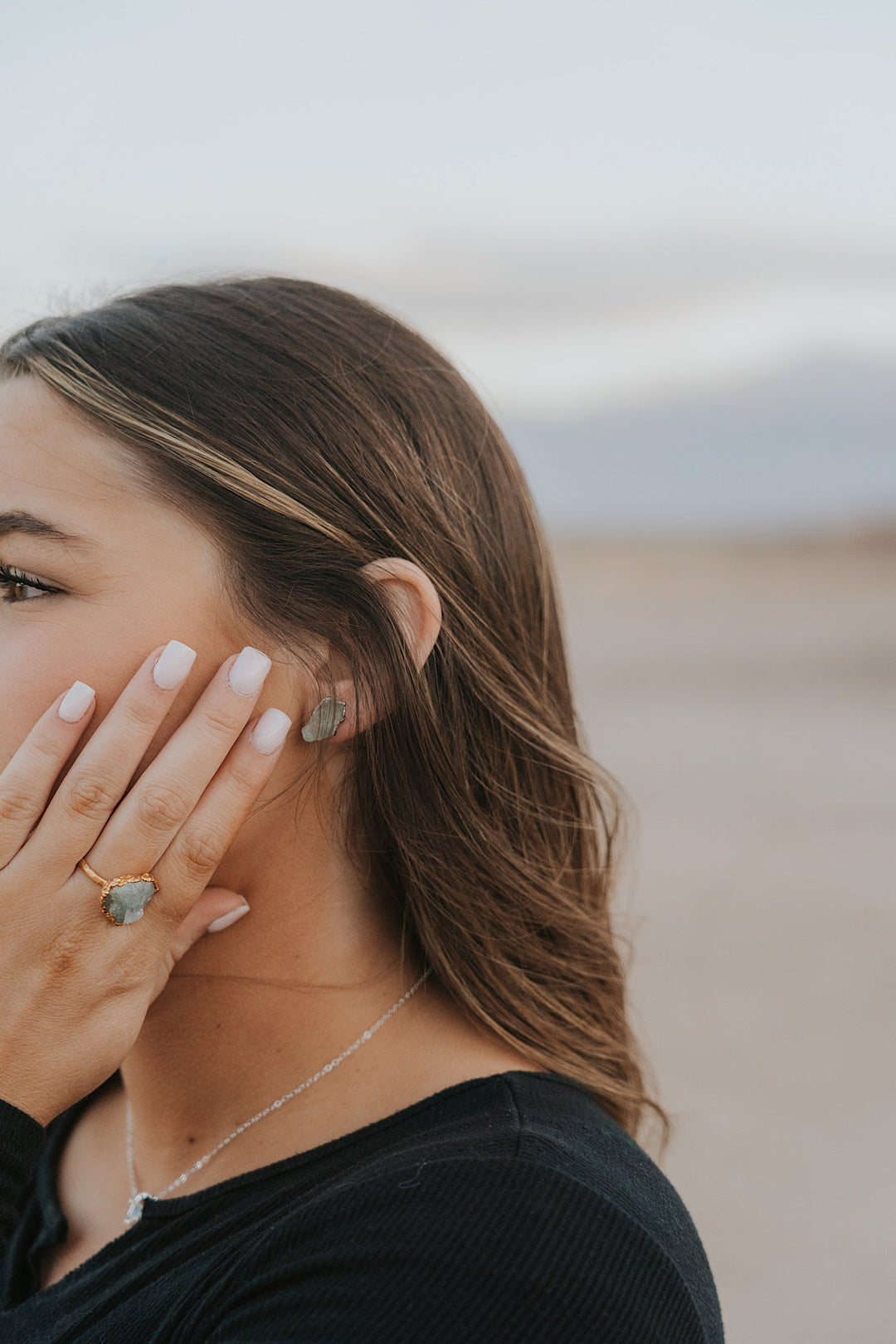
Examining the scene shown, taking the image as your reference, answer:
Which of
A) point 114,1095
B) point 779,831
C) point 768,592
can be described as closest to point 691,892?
point 779,831

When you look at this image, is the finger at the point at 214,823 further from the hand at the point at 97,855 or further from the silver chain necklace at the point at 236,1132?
the silver chain necklace at the point at 236,1132

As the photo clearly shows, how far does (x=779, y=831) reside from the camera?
10031mm

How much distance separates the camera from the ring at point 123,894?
1.72 metres

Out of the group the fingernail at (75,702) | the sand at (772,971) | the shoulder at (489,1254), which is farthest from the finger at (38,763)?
the sand at (772,971)

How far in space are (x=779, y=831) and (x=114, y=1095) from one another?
852 cm

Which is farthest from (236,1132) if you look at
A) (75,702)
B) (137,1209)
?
(75,702)

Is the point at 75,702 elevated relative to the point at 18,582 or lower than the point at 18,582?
lower

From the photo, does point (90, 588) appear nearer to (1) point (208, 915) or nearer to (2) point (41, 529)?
(2) point (41, 529)

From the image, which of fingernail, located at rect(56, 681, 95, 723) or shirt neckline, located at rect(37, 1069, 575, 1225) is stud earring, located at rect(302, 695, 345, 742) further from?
shirt neckline, located at rect(37, 1069, 575, 1225)

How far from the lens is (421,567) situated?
192 centimetres

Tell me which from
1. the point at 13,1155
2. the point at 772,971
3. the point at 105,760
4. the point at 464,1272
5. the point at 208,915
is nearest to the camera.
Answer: the point at 464,1272

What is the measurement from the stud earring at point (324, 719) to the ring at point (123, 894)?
33 cm

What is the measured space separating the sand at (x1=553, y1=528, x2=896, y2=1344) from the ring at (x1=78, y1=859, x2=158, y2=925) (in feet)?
4.89

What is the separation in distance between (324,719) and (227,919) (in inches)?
14.8
